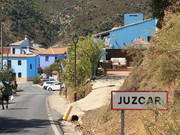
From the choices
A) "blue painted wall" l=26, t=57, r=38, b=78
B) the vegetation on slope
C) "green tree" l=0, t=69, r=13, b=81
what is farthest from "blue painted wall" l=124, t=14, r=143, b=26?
the vegetation on slope

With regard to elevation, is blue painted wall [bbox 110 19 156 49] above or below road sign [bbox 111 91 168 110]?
above

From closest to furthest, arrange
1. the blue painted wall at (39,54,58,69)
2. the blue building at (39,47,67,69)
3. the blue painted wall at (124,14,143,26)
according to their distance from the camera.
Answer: the blue painted wall at (124,14,143,26), the blue building at (39,47,67,69), the blue painted wall at (39,54,58,69)

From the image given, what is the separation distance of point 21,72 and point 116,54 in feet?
158

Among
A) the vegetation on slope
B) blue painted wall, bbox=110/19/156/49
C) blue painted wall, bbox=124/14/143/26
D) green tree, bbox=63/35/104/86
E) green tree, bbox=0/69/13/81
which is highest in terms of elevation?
the vegetation on slope

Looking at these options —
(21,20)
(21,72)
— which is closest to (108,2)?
(21,20)

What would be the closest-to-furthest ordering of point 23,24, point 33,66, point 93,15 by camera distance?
point 33,66
point 93,15
point 23,24

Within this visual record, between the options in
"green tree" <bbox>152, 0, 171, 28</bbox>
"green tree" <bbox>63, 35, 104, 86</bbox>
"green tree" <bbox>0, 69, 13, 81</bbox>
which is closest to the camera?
"green tree" <bbox>152, 0, 171, 28</bbox>

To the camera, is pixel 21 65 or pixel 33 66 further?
pixel 33 66

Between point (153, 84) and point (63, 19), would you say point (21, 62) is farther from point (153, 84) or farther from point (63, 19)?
point (153, 84)

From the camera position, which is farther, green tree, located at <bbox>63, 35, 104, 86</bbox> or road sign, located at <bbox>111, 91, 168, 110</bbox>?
green tree, located at <bbox>63, 35, 104, 86</bbox>

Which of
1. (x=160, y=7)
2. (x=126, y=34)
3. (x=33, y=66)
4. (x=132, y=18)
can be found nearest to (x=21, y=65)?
(x=33, y=66)

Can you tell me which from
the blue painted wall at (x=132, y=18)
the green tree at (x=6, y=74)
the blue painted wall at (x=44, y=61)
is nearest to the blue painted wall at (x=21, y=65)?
the blue painted wall at (x=44, y=61)

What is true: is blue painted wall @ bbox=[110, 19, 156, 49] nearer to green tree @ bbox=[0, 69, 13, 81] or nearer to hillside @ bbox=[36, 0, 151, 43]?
green tree @ bbox=[0, 69, 13, 81]

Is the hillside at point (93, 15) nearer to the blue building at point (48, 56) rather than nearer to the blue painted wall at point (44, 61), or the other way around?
the blue building at point (48, 56)
